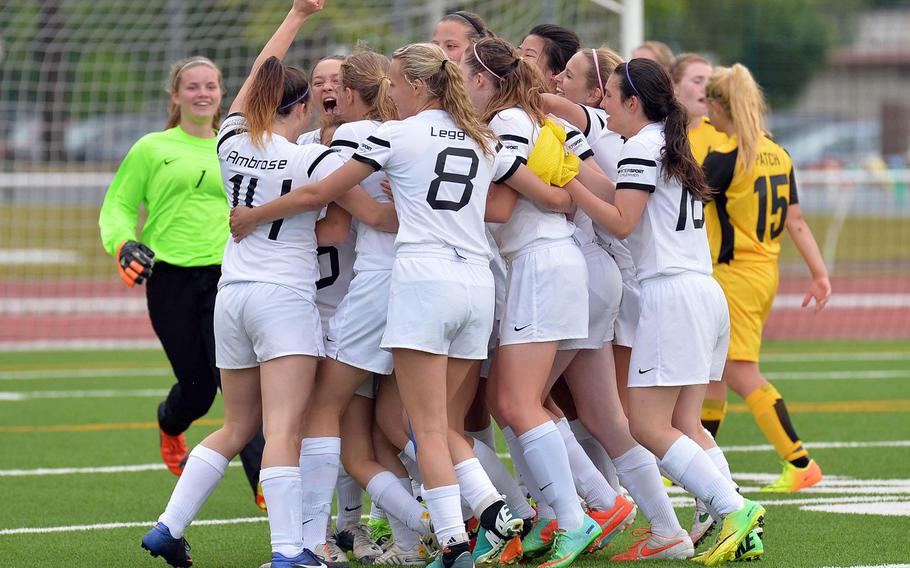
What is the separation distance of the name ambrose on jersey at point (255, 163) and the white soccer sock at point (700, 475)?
1.80 meters

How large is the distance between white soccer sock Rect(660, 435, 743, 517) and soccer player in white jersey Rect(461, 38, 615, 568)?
1.25ft

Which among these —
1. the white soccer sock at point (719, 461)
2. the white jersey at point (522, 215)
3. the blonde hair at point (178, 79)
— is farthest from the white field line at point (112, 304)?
the white jersey at point (522, 215)

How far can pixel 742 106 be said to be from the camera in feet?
23.0

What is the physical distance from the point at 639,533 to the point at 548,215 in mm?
1333

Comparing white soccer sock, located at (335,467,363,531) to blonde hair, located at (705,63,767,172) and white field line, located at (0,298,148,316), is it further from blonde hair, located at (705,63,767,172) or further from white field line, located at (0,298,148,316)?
white field line, located at (0,298,148,316)

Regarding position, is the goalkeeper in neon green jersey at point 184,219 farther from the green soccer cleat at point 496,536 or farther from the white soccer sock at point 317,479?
the green soccer cleat at point 496,536

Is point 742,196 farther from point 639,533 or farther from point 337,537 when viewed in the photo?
point 337,537

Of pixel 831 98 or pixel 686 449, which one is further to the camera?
pixel 831 98

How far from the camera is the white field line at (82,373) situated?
40.3ft

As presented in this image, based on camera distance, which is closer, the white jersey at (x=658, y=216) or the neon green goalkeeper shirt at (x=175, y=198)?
the white jersey at (x=658, y=216)

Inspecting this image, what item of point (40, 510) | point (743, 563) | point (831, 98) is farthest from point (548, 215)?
point (831, 98)

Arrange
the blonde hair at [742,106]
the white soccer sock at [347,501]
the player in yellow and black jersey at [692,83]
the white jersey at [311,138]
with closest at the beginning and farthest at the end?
the white jersey at [311,138]
the white soccer sock at [347,501]
the blonde hair at [742,106]
the player in yellow and black jersey at [692,83]

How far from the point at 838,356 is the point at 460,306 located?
941 cm

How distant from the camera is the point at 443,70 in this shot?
16.2ft
